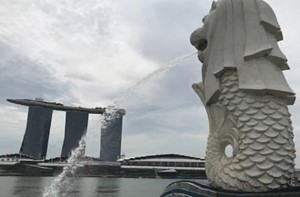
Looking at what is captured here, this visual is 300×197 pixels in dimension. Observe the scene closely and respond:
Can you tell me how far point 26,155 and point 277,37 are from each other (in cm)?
8476

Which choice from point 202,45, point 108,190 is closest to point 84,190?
point 108,190

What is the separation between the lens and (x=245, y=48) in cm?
1163

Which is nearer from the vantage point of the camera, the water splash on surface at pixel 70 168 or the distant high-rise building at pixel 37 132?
the water splash on surface at pixel 70 168

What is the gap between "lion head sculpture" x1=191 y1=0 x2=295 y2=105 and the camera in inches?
440

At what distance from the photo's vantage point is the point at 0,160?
84000 millimetres

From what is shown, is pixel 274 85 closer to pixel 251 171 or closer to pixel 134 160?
pixel 251 171

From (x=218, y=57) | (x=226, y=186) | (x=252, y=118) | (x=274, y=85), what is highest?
(x=218, y=57)

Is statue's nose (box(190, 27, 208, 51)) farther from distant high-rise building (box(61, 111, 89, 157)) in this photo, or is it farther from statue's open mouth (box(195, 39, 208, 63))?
distant high-rise building (box(61, 111, 89, 157))

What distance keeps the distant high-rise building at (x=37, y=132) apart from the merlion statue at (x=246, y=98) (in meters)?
79.5

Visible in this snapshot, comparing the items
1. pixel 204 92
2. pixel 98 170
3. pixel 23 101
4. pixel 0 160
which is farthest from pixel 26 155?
pixel 204 92

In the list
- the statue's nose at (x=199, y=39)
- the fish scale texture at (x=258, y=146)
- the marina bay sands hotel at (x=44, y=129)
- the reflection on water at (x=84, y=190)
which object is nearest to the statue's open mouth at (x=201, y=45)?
the statue's nose at (x=199, y=39)

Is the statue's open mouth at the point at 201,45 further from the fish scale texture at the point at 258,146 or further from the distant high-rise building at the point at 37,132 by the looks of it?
the distant high-rise building at the point at 37,132

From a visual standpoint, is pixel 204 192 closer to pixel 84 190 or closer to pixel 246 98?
pixel 246 98

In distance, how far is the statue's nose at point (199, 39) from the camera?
1313 cm
